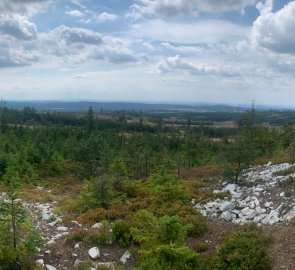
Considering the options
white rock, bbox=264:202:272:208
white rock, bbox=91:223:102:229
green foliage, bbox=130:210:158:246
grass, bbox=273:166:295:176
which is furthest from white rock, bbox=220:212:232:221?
grass, bbox=273:166:295:176

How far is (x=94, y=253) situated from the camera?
14047 millimetres

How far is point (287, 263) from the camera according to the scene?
38.4 feet

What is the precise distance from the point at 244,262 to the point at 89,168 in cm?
2906

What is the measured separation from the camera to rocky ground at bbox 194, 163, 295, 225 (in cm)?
1694

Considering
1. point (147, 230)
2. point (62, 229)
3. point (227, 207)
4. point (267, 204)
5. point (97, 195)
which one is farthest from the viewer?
point (97, 195)

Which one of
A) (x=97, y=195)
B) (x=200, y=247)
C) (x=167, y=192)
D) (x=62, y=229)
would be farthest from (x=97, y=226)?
(x=200, y=247)

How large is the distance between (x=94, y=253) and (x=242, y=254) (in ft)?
18.1

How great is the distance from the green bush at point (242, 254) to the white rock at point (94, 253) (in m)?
4.46

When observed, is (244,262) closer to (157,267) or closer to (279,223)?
(157,267)

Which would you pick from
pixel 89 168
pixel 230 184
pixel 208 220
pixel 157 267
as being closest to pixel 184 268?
pixel 157 267

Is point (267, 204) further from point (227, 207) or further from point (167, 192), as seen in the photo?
point (167, 192)

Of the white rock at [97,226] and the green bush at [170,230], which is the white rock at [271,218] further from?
the white rock at [97,226]

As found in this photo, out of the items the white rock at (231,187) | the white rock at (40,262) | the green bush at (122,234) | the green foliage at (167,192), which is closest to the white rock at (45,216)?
the green bush at (122,234)

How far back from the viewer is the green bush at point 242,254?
38.0ft
